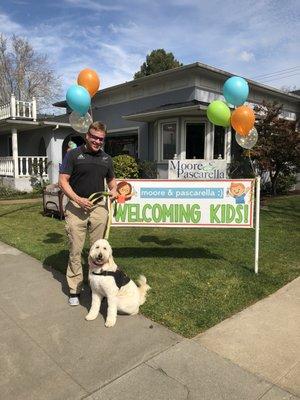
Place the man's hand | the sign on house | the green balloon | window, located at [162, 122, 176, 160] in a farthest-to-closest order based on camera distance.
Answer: window, located at [162, 122, 176, 160] → the sign on house → the green balloon → the man's hand

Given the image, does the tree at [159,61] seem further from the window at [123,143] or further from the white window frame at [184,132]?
the white window frame at [184,132]

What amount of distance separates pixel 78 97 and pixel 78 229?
2108 mm

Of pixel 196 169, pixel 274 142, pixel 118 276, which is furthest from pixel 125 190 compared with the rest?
pixel 274 142

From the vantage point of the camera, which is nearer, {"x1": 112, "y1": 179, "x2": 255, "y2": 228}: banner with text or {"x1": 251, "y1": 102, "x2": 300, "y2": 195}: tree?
{"x1": 112, "y1": 179, "x2": 255, "y2": 228}: banner with text

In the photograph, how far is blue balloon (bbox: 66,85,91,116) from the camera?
5281 mm

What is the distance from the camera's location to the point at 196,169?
13.3 m

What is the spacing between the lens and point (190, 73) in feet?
45.6

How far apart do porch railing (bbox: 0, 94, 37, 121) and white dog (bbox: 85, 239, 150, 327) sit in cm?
1470

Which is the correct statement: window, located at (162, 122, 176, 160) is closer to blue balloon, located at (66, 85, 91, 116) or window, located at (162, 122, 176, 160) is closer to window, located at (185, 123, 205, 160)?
window, located at (185, 123, 205, 160)

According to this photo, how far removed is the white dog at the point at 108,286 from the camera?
3.72 m

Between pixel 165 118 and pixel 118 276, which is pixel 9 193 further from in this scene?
pixel 118 276

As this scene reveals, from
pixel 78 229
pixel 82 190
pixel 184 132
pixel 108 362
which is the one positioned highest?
pixel 184 132

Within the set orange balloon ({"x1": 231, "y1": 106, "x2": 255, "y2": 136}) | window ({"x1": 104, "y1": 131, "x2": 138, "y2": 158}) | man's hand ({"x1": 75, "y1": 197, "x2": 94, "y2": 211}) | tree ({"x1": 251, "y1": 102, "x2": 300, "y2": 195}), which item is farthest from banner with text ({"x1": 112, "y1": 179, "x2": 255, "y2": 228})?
window ({"x1": 104, "y1": 131, "x2": 138, "y2": 158})

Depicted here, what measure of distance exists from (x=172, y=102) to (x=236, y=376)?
12931mm
